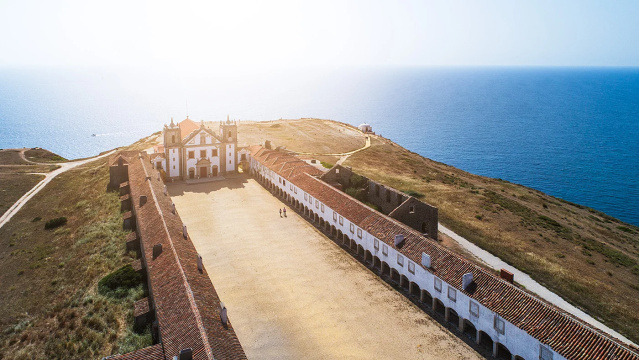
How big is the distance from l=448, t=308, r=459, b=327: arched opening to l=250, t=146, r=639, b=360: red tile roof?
2490mm

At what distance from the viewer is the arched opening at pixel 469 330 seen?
1245 inches

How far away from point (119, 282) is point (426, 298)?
24.6 metres

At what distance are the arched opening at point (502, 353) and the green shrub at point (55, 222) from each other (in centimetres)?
5001

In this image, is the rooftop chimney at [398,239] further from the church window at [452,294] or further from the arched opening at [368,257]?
the church window at [452,294]

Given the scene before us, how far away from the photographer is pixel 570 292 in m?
40.1

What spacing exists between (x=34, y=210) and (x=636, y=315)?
69.0 metres

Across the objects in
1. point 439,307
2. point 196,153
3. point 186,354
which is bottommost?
point 439,307

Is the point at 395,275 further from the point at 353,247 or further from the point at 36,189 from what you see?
the point at 36,189

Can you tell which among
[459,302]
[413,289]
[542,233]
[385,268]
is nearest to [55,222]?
[385,268]

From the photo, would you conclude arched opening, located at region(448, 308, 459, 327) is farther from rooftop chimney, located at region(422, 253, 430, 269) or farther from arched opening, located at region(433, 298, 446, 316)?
rooftop chimney, located at region(422, 253, 430, 269)

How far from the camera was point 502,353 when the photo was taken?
29.7 meters

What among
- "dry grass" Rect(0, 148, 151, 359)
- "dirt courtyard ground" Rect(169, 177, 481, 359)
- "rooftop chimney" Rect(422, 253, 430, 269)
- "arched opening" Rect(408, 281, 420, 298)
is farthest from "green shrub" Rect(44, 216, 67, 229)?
"rooftop chimney" Rect(422, 253, 430, 269)

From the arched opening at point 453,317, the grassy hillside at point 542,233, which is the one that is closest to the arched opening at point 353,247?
the arched opening at point 453,317

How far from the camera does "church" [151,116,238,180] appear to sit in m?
69.9
